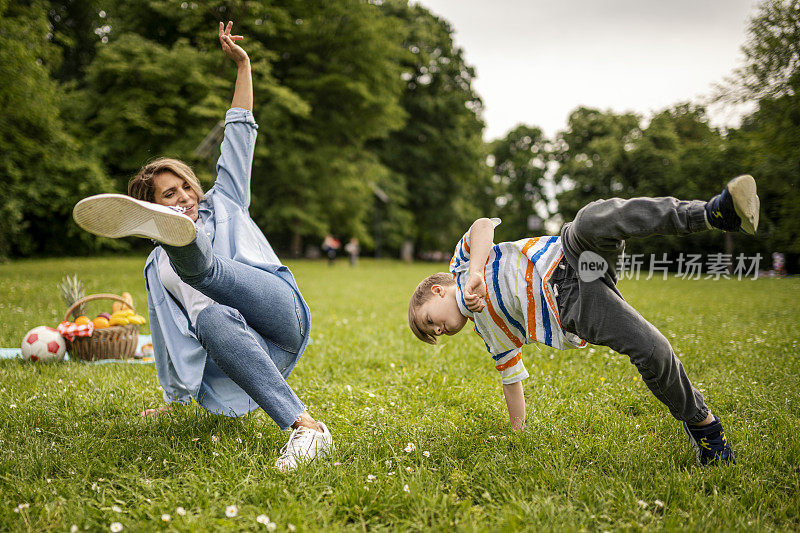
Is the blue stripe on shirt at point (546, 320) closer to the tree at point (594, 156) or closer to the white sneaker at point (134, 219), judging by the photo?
the white sneaker at point (134, 219)

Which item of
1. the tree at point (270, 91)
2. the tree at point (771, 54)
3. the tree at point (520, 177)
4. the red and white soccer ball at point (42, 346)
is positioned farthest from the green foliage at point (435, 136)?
the red and white soccer ball at point (42, 346)

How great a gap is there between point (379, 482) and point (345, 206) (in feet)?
75.1

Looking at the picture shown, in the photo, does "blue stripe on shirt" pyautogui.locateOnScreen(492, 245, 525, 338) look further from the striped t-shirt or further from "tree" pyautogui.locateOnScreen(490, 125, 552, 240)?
"tree" pyautogui.locateOnScreen(490, 125, 552, 240)

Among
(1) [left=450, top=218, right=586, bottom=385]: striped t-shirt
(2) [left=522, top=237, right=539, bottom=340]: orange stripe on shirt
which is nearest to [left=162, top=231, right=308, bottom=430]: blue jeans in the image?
(1) [left=450, top=218, right=586, bottom=385]: striped t-shirt

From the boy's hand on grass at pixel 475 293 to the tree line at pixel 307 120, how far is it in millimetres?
6110

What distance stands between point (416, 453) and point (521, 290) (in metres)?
0.93

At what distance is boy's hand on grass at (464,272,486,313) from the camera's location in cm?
212

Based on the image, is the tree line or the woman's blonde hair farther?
the tree line

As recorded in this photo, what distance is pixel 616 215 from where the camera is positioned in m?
1.99

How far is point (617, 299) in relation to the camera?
2.19m

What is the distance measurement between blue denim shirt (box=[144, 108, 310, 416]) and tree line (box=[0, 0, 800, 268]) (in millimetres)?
4708

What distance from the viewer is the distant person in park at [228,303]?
2324mm

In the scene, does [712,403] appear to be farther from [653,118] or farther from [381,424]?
[653,118]

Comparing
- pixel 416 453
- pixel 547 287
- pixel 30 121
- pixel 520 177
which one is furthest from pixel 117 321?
pixel 520 177
